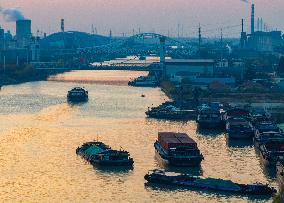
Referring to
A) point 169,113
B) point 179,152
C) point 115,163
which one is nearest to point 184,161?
point 179,152

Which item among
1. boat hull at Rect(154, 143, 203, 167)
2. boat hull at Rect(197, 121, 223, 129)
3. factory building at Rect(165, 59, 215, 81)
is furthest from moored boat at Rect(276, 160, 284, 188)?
factory building at Rect(165, 59, 215, 81)

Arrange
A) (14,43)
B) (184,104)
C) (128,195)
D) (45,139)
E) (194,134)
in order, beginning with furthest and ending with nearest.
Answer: (14,43)
(184,104)
(194,134)
(45,139)
(128,195)

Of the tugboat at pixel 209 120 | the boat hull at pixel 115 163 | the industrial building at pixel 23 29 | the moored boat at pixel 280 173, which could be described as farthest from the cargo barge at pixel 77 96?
the industrial building at pixel 23 29

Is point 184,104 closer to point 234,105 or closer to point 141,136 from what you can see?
point 234,105

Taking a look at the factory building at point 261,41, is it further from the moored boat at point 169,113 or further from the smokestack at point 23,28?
the moored boat at point 169,113

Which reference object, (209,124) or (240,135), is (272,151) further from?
(209,124)

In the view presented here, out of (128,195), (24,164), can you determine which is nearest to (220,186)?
(128,195)

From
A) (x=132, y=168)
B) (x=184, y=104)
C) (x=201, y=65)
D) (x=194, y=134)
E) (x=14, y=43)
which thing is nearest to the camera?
(x=132, y=168)
